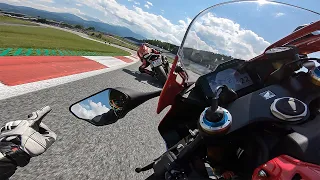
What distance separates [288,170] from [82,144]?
3.07m

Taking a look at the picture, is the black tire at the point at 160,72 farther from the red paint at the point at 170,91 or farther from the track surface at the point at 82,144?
the red paint at the point at 170,91

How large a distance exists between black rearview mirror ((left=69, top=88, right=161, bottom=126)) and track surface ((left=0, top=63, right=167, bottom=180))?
46.2 inches

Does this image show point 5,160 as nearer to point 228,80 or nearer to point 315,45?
point 228,80

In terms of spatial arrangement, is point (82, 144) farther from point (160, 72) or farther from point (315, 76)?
point (160, 72)

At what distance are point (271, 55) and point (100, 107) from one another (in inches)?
45.8

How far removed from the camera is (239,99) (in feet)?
4.85


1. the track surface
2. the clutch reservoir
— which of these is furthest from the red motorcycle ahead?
the clutch reservoir

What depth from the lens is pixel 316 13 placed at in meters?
2.12

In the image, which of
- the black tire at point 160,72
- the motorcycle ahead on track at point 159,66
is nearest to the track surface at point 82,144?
the black tire at point 160,72

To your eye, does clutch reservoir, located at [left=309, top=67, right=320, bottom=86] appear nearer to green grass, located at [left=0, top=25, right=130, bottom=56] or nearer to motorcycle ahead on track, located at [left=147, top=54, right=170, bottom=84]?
motorcycle ahead on track, located at [left=147, top=54, right=170, bottom=84]

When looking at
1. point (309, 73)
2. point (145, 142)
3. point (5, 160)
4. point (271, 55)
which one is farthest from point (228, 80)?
point (145, 142)

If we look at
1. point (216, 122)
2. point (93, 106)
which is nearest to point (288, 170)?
point (216, 122)

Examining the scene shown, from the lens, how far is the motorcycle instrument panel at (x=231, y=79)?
1750 millimetres

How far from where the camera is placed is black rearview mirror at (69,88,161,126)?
1.70 metres
